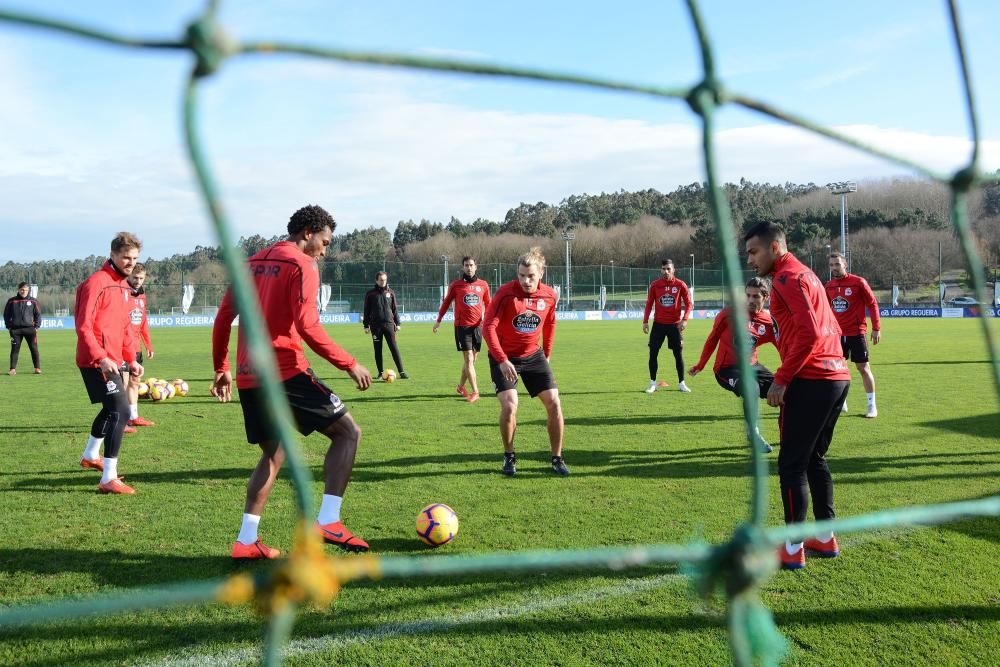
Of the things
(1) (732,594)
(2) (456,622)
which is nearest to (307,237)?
(2) (456,622)

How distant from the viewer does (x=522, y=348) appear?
641 centimetres

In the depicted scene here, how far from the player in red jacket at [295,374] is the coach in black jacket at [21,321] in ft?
43.6

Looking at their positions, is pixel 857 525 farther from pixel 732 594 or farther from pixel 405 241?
pixel 405 241

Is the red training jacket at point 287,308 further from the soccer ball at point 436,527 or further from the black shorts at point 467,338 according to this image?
the black shorts at point 467,338

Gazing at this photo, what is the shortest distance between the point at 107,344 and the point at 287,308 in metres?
2.89

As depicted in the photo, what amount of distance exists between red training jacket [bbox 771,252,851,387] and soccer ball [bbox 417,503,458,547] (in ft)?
6.80

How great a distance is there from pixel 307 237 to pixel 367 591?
2.04 m

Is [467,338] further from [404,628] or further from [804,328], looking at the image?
[404,628]

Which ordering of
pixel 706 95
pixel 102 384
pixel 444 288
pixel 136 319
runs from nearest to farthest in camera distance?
pixel 706 95 → pixel 102 384 → pixel 136 319 → pixel 444 288

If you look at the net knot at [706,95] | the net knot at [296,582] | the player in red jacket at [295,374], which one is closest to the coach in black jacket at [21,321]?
the player in red jacket at [295,374]

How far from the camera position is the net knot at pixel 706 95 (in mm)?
1747

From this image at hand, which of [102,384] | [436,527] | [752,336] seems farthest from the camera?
[752,336]

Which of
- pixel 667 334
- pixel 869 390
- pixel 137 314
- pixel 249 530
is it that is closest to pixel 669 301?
pixel 667 334

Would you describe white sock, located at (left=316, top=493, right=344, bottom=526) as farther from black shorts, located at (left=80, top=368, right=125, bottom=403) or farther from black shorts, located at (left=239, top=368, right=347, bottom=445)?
black shorts, located at (left=80, top=368, right=125, bottom=403)
